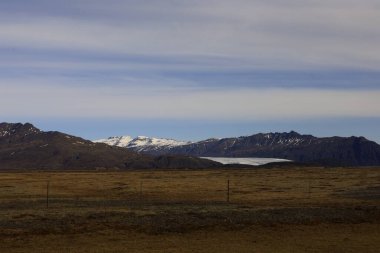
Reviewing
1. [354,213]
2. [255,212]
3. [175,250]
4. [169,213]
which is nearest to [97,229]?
[175,250]

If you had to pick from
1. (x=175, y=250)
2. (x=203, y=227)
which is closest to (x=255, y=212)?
(x=203, y=227)

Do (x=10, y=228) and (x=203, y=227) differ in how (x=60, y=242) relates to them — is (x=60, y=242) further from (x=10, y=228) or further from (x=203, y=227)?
(x=203, y=227)

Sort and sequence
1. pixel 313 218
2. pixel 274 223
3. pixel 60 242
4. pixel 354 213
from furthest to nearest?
pixel 354 213 → pixel 313 218 → pixel 274 223 → pixel 60 242

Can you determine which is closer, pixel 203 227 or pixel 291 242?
pixel 291 242

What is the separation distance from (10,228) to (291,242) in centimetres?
1476

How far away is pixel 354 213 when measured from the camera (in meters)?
36.0

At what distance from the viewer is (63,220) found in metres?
32.1

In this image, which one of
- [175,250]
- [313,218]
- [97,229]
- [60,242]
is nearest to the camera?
[175,250]

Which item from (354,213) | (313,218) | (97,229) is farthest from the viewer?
(354,213)

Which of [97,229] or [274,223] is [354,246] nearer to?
[274,223]

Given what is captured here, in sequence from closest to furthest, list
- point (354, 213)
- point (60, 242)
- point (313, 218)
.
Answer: point (60, 242) < point (313, 218) < point (354, 213)

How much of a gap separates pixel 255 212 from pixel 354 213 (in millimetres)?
6539

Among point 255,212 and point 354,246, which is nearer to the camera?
point 354,246

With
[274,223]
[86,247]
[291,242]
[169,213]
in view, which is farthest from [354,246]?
[169,213]
